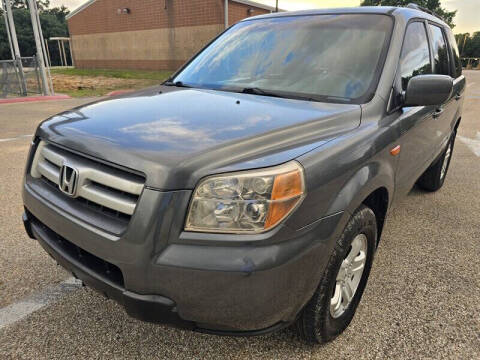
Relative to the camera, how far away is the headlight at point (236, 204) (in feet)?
4.89

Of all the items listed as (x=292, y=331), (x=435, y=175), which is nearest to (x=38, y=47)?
(x=435, y=175)

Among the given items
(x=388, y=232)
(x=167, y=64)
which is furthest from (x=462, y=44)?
(x=388, y=232)

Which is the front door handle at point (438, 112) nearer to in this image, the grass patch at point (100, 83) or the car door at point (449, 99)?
the car door at point (449, 99)

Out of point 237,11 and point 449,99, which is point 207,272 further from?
point 237,11

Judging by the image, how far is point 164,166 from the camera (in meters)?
1.49

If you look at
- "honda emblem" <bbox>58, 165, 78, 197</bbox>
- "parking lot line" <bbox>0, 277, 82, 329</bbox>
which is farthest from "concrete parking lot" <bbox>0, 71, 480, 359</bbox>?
"honda emblem" <bbox>58, 165, 78, 197</bbox>

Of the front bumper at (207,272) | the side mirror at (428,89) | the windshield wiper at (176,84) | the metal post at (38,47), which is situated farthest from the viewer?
the metal post at (38,47)

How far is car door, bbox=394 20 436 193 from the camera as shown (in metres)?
2.48

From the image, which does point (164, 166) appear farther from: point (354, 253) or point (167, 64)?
point (167, 64)

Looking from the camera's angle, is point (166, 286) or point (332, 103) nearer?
point (166, 286)

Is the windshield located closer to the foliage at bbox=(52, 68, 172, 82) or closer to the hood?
the hood

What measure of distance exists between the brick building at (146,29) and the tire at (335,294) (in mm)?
23885

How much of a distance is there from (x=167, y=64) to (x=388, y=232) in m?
26.9

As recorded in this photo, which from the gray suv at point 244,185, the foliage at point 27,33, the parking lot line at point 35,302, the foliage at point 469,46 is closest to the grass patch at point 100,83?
the parking lot line at point 35,302
